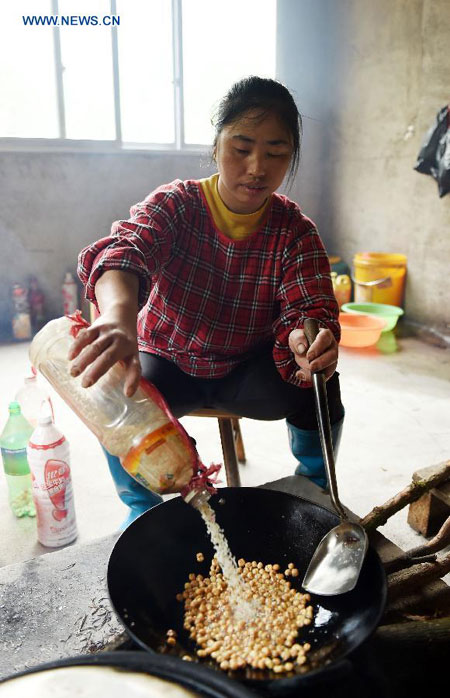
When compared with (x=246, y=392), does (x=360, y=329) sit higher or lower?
lower

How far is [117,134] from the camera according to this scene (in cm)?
428

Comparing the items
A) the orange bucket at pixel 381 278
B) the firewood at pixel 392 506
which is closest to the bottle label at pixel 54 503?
the firewood at pixel 392 506

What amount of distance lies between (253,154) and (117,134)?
10.9ft

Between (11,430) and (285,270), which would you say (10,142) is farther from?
(285,270)

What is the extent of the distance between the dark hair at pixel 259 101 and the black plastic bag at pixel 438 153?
2.61 meters

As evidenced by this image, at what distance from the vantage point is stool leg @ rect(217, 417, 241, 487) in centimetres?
176

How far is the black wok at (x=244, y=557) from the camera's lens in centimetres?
81

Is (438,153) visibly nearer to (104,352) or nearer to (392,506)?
(392,506)

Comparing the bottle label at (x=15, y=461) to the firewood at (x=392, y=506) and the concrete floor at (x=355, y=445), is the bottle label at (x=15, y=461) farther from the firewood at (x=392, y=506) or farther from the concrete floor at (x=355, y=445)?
the firewood at (x=392, y=506)

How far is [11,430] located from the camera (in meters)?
1.79

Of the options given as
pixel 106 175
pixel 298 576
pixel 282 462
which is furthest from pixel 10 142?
pixel 298 576

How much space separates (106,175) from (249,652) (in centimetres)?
404

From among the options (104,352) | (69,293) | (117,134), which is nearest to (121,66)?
(117,134)

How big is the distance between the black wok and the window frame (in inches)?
146
